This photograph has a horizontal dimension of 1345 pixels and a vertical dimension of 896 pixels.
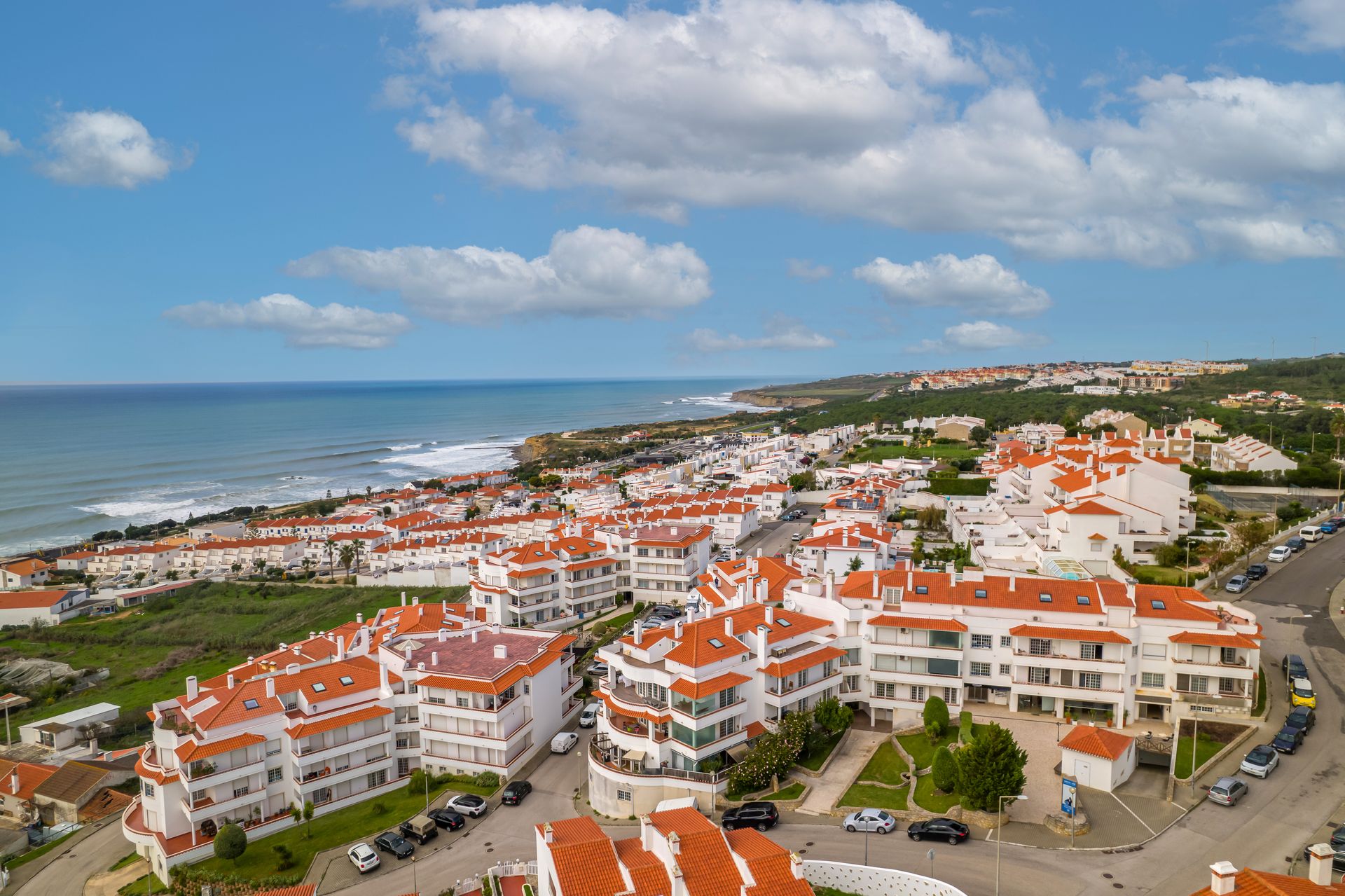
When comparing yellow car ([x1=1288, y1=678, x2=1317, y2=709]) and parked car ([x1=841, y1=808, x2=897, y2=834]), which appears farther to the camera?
yellow car ([x1=1288, y1=678, x2=1317, y2=709])

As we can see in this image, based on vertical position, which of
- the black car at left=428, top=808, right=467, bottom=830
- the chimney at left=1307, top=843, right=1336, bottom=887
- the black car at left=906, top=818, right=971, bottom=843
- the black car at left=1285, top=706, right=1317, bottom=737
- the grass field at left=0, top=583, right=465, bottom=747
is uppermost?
the chimney at left=1307, top=843, right=1336, bottom=887

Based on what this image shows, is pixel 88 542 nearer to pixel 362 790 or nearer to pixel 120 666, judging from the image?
pixel 120 666

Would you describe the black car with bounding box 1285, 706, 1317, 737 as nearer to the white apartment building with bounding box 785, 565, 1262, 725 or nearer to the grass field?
the white apartment building with bounding box 785, 565, 1262, 725

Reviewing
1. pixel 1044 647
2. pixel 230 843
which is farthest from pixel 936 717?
pixel 230 843

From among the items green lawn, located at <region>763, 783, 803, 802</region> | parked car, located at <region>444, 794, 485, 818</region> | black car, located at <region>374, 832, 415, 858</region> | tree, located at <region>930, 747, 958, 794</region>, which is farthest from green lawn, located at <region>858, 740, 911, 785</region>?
black car, located at <region>374, 832, 415, 858</region>

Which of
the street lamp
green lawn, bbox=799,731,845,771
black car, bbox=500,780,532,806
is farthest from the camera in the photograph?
black car, bbox=500,780,532,806

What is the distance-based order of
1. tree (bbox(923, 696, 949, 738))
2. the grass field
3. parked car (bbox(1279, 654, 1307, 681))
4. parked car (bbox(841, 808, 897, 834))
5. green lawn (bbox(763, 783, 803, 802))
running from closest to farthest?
parked car (bbox(841, 808, 897, 834)) < green lawn (bbox(763, 783, 803, 802)) < tree (bbox(923, 696, 949, 738)) < parked car (bbox(1279, 654, 1307, 681)) < the grass field

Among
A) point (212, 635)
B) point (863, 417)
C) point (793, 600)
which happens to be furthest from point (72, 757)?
point (863, 417)

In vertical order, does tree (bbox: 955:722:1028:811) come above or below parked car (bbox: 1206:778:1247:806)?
above
